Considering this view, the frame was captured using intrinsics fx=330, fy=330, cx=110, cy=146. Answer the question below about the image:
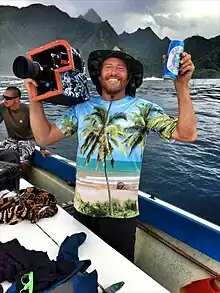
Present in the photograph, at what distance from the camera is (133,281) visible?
0.92 m

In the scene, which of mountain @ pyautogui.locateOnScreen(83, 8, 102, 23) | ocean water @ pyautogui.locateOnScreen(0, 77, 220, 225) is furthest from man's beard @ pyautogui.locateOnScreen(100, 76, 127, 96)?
mountain @ pyautogui.locateOnScreen(83, 8, 102, 23)

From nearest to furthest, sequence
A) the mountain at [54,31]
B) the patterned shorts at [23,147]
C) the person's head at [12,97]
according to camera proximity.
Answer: the patterned shorts at [23,147] → the person's head at [12,97] → the mountain at [54,31]

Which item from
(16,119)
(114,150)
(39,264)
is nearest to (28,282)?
(39,264)

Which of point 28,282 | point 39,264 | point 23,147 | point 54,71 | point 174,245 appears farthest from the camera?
point 23,147

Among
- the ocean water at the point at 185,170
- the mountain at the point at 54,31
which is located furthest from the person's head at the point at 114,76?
the mountain at the point at 54,31

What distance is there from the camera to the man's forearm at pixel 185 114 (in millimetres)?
1006

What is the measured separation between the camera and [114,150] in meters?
1.11

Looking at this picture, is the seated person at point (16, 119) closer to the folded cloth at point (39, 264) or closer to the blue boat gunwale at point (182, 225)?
the blue boat gunwale at point (182, 225)

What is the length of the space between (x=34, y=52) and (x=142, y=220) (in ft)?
3.01

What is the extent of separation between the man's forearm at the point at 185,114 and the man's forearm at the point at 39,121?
0.47 metres

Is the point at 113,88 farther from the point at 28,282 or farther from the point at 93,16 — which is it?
the point at 93,16

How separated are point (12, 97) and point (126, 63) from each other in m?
1.70

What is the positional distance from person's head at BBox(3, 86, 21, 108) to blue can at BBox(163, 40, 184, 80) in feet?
→ 6.34

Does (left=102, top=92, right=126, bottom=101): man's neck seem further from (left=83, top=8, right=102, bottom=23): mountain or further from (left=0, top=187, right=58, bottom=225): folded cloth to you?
(left=83, top=8, right=102, bottom=23): mountain
